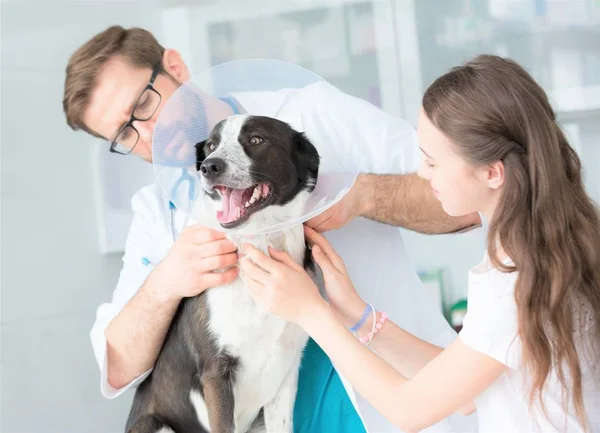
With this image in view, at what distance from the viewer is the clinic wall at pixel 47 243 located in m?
2.27

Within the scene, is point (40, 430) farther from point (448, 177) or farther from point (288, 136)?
point (448, 177)

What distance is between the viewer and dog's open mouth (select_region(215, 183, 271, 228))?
1.37 metres

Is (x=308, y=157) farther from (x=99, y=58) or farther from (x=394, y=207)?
(x=99, y=58)

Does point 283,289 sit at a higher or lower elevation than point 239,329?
higher

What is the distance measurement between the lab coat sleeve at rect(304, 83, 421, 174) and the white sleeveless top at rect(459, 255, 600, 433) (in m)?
0.40

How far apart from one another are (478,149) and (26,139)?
65.5 inches

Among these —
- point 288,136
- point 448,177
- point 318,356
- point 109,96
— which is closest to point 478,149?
point 448,177

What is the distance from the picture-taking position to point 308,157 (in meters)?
1.48

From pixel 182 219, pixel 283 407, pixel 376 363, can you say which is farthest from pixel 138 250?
pixel 376 363

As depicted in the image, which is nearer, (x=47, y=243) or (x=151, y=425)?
(x=151, y=425)

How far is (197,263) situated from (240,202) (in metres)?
0.17

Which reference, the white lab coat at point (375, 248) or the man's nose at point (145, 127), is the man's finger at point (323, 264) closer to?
the white lab coat at point (375, 248)

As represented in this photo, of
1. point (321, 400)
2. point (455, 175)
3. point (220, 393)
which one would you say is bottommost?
point (321, 400)

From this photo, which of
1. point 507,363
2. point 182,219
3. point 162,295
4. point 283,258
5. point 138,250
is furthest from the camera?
point 138,250
